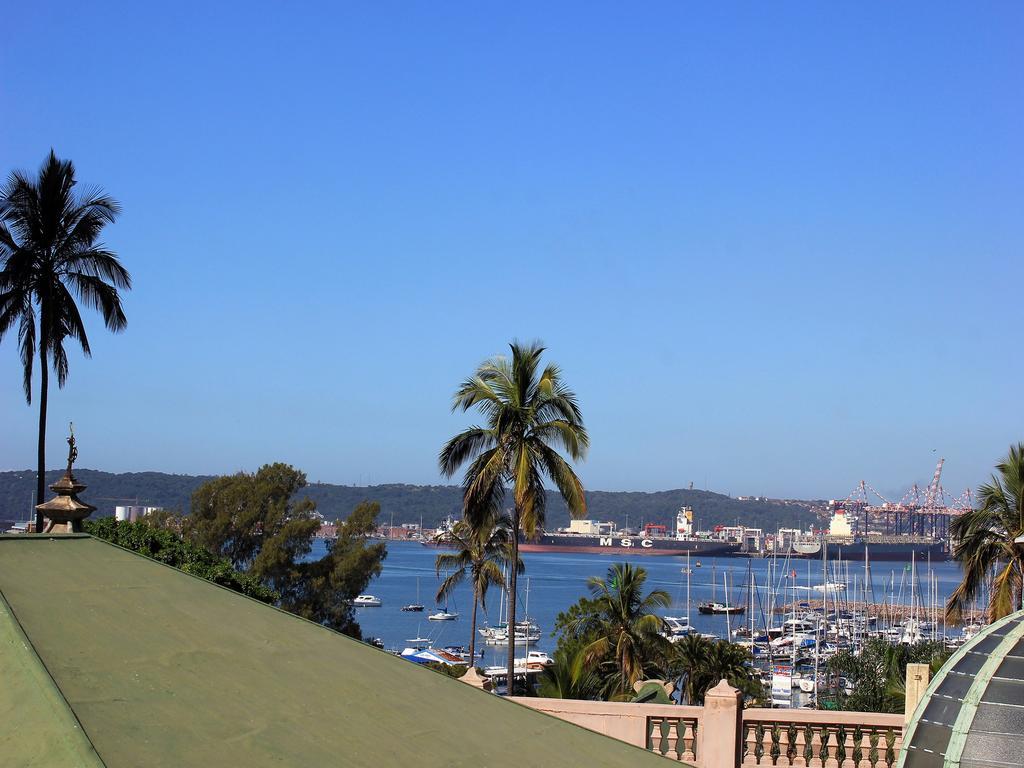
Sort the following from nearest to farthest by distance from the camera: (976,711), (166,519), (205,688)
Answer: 1. (205,688)
2. (976,711)
3. (166,519)

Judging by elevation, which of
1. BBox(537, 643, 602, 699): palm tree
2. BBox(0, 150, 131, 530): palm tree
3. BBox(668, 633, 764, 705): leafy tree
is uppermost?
BBox(0, 150, 131, 530): palm tree

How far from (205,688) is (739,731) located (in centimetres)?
1020

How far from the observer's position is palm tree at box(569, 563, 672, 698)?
3438cm

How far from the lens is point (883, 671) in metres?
44.3

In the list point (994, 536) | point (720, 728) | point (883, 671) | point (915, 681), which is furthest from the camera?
point (883, 671)

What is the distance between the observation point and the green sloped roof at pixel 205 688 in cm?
488

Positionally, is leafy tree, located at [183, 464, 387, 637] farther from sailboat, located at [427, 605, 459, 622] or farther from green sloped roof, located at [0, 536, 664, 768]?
sailboat, located at [427, 605, 459, 622]

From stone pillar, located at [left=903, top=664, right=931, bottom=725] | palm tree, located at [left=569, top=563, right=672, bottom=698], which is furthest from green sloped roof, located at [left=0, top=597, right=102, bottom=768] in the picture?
palm tree, located at [left=569, top=563, right=672, bottom=698]

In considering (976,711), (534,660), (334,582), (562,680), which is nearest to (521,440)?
(562,680)

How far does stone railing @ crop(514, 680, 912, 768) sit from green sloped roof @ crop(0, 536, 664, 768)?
6.96 metres

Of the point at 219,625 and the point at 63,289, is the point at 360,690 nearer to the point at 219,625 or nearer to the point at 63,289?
the point at 219,625

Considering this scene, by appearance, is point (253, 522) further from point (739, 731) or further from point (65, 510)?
point (65, 510)

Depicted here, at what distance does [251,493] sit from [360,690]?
52.9 meters

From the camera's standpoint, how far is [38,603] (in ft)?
19.5
